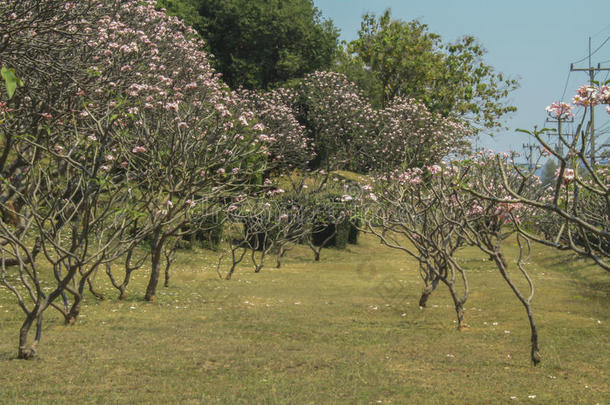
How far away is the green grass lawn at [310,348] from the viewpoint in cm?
689

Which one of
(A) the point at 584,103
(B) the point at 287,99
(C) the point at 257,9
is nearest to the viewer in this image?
(A) the point at 584,103

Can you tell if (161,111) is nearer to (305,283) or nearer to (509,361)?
(305,283)

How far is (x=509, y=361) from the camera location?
8766 millimetres

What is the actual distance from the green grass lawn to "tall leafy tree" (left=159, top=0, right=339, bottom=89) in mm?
31258

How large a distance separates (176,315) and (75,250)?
4297 mm

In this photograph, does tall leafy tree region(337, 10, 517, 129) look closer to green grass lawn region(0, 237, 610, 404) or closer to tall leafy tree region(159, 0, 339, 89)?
tall leafy tree region(159, 0, 339, 89)

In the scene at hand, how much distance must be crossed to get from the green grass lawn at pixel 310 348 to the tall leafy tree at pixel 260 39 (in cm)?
3126

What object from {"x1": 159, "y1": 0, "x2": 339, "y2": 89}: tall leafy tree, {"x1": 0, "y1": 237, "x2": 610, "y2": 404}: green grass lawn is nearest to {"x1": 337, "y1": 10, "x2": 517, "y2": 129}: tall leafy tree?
{"x1": 159, "y1": 0, "x2": 339, "y2": 89}: tall leafy tree

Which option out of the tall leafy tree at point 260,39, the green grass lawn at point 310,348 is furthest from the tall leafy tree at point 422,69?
the green grass lawn at point 310,348

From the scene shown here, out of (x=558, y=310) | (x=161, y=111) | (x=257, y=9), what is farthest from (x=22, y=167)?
(x=257, y=9)

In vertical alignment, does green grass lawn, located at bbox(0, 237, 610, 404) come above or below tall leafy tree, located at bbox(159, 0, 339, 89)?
below

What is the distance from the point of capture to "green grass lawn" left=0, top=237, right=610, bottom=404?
689 cm

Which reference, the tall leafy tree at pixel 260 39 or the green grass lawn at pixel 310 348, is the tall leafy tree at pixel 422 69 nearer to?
the tall leafy tree at pixel 260 39

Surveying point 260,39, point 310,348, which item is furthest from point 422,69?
point 310,348
